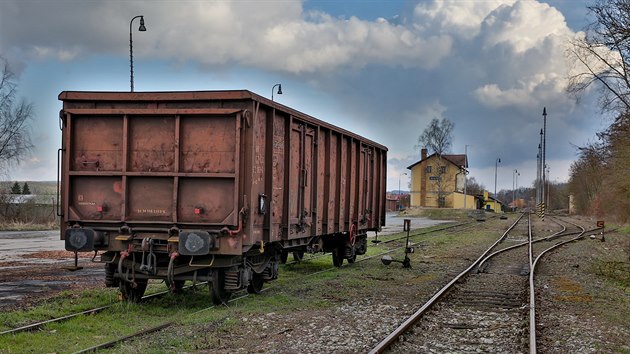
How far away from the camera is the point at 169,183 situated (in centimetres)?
978

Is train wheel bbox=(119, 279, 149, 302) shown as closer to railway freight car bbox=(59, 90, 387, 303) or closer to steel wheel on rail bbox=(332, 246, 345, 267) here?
railway freight car bbox=(59, 90, 387, 303)

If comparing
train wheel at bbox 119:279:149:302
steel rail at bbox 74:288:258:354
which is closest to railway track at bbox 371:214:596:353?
steel rail at bbox 74:288:258:354

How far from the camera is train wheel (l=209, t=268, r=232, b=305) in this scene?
32.3 ft

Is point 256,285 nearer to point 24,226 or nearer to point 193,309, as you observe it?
point 193,309

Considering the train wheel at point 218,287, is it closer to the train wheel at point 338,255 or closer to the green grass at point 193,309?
the green grass at point 193,309

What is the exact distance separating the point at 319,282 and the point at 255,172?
4226 mm

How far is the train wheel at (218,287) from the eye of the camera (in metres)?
9.85

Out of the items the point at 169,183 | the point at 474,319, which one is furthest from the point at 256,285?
the point at 474,319

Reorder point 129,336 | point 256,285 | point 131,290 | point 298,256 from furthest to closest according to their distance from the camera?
point 298,256 < point 256,285 < point 131,290 < point 129,336

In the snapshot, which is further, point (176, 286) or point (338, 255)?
point (338, 255)

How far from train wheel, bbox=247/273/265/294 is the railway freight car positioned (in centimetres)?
105

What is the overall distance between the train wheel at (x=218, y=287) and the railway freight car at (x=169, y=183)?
0.02 meters

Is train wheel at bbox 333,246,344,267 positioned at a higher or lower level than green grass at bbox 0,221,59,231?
higher

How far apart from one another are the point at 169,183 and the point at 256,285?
2857 millimetres
